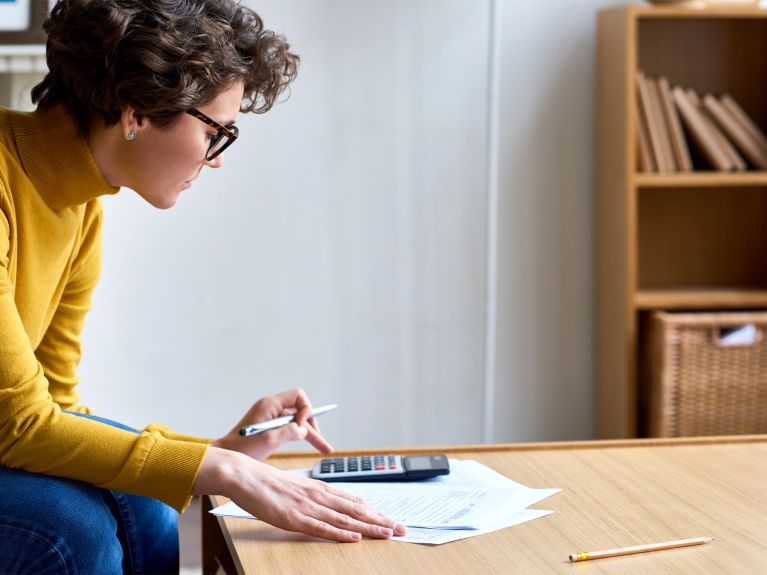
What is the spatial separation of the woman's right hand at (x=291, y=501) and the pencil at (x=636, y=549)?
0.18 metres

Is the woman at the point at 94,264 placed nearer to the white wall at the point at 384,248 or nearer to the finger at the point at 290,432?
the finger at the point at 290,432

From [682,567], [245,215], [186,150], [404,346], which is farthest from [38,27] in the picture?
[682,567]

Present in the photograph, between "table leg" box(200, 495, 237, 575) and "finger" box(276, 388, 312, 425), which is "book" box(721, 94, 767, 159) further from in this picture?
"table leg" box(200, 495, 237, 575)

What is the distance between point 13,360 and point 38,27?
64.8 inches

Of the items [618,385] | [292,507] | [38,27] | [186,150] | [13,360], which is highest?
[38,27]

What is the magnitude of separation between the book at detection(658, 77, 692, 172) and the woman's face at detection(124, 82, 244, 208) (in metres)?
1.60

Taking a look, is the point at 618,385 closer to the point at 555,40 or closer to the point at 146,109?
the point at 555,40

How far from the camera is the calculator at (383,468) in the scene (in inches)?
48.4

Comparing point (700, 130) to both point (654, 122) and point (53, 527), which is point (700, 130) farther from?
point (53, 527)

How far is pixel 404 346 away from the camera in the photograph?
9.10 ft

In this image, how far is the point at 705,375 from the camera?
2.57 meters

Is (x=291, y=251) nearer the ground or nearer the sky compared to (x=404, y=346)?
nearer the sky

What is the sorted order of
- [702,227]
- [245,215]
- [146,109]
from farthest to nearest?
[702,227] → [245,215] → [146,109]

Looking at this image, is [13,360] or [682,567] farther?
[13,360]
